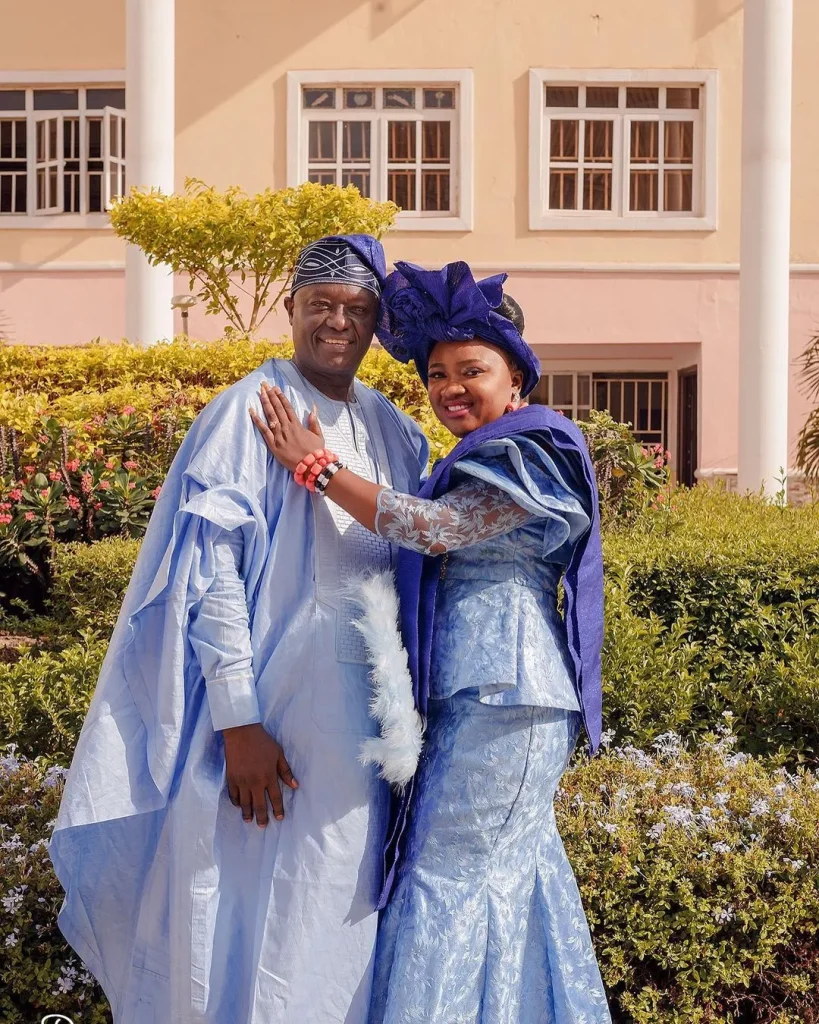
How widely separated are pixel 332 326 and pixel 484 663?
2.71ft

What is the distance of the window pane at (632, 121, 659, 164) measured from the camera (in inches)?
552

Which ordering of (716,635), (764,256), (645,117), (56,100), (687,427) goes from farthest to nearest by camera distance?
1. (687,427)
2. (56,100)
3. (645,117)
4. (764,256)
5. (716,635)

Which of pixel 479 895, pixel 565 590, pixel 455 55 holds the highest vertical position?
pixel 455 55

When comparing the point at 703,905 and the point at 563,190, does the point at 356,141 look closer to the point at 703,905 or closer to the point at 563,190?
the point at 563,190

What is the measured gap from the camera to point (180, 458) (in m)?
2.58

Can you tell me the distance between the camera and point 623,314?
13.8 m

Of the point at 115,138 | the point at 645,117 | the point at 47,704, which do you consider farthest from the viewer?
the point at 115,138

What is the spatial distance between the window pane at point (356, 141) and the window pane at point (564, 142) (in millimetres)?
2260

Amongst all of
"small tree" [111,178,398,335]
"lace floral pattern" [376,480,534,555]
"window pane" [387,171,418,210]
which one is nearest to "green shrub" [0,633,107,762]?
"lace floral pattern" [376,480,534,555]

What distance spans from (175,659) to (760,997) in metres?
1.97

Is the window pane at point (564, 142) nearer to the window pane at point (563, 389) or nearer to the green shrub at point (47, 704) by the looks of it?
the window pane at point (563, 389)

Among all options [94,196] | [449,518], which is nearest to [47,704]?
[449,518]

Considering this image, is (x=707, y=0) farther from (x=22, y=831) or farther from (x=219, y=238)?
(x=22, y=831)

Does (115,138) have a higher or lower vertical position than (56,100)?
lower
